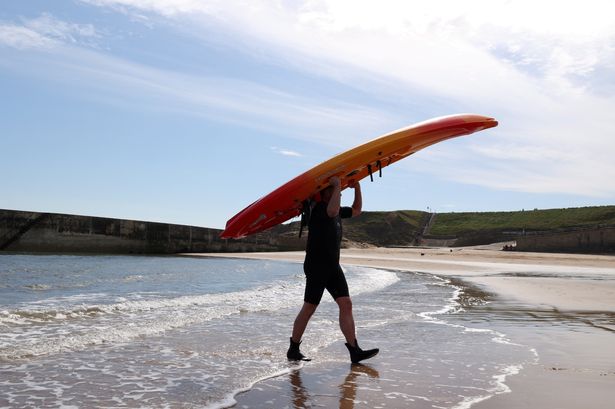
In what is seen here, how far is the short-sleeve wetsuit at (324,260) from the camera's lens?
5.57m

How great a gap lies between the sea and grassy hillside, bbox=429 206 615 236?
67555 mm

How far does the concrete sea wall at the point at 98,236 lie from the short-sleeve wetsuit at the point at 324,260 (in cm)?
3751

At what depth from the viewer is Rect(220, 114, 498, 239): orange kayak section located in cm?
622

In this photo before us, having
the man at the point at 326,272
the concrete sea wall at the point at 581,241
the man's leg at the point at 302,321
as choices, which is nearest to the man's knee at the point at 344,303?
the man at the point at 326,272

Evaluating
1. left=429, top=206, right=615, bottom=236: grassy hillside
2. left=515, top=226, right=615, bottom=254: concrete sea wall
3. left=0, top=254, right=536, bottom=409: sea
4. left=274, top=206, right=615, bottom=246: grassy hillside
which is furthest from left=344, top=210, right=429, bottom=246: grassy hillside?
left=0, top=254, right=536, bottom=409: sea

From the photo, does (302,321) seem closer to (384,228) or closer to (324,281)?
(324,281)

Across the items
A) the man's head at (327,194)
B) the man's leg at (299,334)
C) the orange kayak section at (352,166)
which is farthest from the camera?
the orange kayak section at (352,166)

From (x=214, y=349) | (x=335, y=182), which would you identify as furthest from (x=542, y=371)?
(x=214, y=349)

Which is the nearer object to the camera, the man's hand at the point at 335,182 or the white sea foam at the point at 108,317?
the man's hand at the point at 335,182

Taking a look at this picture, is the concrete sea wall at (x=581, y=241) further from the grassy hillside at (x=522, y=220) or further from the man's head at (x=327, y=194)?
the man's head at (x=327, y=194)

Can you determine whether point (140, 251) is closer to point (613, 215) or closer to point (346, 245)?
point (346, 245)

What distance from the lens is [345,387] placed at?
179 inches

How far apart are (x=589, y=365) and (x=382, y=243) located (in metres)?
71.9

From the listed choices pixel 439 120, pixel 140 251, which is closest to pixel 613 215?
pixel 140 251
